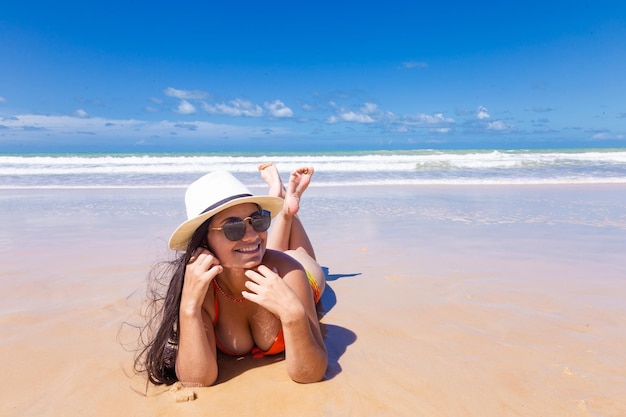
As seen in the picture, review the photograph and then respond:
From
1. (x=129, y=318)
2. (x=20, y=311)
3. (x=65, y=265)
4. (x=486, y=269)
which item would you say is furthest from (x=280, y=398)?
(x=65, y=265)

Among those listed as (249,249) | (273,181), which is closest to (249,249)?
(249,249)

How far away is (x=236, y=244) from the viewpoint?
2520 millimetres

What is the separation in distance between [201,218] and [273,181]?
2.42 meters

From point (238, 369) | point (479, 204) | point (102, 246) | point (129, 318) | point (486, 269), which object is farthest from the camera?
point (479, 204)

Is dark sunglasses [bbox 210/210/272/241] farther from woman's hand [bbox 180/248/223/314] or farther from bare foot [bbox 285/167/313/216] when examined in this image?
bare foot [bbox 285/167/313/216]

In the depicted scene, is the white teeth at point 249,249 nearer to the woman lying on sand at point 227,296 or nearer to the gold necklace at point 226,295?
the woman lying on sand at point 227,296

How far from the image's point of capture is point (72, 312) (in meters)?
3.84

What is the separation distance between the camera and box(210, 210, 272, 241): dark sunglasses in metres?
2.46

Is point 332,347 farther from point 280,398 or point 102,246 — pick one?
point 102,246

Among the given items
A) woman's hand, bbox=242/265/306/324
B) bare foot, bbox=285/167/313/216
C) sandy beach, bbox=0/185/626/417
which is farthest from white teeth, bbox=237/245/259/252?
bare foot, bbox=285/167/313/216

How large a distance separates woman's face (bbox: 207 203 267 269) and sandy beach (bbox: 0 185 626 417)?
727 mm

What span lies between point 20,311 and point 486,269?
4.56 metres

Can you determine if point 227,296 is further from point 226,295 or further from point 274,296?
point 274,296

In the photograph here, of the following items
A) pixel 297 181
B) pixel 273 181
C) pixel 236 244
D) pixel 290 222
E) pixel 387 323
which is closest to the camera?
pixel 236 244
